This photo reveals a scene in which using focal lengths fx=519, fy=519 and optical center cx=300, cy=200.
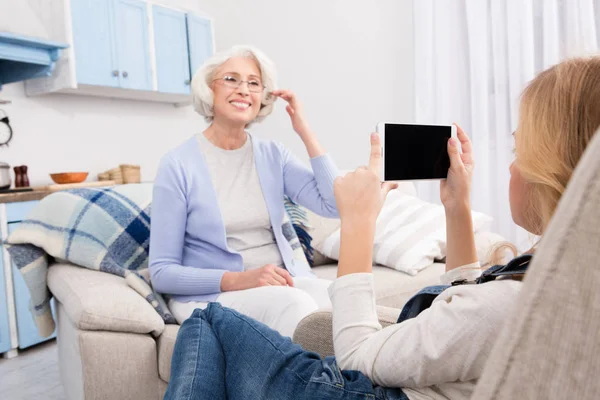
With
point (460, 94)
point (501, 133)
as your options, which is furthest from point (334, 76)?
point (501, 133)

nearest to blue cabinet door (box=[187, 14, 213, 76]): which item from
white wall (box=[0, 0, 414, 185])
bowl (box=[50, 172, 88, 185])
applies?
white wall (box=[0, 0, 414, 185])

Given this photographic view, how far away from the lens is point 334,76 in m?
3.79

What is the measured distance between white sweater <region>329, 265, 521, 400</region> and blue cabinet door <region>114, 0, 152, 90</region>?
2.95 metres

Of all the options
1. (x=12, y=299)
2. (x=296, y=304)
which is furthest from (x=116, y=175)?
(x=296, y=304)

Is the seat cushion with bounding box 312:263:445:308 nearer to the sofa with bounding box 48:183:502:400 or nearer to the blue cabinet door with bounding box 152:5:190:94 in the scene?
the sofa with bounding box 48:183:502:400

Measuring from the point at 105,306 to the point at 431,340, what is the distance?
0.99 meters

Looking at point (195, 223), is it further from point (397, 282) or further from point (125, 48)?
point (125, 48)

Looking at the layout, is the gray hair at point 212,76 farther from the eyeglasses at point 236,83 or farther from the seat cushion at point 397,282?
the seat cushion at point 397,282

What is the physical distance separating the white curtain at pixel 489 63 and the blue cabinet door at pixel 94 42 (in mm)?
1920

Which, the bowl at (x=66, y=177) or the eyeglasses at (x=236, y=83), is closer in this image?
the eyeglasses at (x=236, y=83)

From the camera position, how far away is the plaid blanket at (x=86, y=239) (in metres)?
1.57

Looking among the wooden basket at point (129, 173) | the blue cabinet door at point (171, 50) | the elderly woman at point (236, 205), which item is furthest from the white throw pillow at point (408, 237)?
the blue cabinet door at point (171, 50)

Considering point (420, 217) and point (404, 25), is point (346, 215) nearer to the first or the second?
point (420, 217)

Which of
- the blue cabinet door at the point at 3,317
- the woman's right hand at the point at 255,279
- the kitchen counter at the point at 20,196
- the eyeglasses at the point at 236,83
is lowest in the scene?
the blue cabinet door at the point at 3,317
